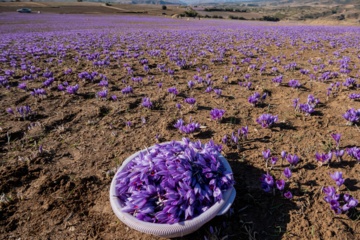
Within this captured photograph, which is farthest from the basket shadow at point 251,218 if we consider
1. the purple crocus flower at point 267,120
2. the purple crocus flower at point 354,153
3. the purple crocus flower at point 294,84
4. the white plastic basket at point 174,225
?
the purple crocus flower at point 294,84

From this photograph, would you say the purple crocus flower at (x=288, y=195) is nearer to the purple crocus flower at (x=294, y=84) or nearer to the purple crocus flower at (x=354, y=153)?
the purple crocus flower at (x=354, y=153)

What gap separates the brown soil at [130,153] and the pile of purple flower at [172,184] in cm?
48

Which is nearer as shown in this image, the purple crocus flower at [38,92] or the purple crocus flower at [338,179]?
the purple crocus flower at [338,179]

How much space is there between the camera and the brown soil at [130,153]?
3.07m

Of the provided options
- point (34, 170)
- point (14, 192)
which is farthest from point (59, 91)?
point (14, 192)

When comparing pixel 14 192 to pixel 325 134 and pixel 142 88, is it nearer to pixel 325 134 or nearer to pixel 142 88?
pixel 142 88

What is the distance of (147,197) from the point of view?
2.90m

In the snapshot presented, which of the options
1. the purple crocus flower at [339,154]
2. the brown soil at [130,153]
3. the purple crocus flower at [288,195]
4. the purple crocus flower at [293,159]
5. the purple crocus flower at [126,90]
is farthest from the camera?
the purple crocus flower at [126,90]

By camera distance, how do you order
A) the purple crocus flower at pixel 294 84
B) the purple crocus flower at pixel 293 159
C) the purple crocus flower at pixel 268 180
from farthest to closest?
the purple crocus flower at pixel 294 84, the purple crocus flower at pixel 293 159, the purple crocus flower at pixel 268 180

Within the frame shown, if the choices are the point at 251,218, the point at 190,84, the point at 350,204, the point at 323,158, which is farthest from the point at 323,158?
the point at 190,84

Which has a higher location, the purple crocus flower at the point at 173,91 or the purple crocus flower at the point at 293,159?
the purple crocus flower at the point at 173,91

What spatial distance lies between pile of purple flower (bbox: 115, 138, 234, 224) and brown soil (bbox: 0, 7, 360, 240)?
1.57ft

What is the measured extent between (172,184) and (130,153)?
1.90 m

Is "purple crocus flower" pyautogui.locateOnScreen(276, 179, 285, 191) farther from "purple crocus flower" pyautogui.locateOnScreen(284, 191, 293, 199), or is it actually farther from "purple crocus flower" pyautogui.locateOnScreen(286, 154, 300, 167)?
"purple crocus flower" pyautogui.locateOnScreen(286, 154, 300, 167)
